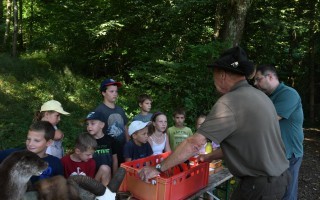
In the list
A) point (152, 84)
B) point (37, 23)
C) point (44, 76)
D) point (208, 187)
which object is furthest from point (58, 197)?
point (37, 23)

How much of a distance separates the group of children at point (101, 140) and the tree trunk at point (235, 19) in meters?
4.29

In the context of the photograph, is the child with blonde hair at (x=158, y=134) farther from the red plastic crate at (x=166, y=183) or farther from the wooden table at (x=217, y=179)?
the red plastic crate at (x=166, y=183)

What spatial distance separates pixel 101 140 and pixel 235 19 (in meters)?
6.36

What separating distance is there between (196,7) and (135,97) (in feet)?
11.2

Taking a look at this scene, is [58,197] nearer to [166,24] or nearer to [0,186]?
[0,186]

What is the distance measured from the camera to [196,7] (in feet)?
33.4

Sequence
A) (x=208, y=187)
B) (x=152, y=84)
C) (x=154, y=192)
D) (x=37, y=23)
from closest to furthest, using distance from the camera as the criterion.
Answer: (x=154, y=192) < (x=208, y=187) < (x=152, y=84) < (x=37, y=23)

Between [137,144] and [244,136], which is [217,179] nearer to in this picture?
[137,144]

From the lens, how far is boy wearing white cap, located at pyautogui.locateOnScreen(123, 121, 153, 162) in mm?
4051

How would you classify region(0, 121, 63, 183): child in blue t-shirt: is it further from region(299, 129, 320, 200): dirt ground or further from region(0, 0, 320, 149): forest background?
region(299, 129, 320, 200): dirt ground

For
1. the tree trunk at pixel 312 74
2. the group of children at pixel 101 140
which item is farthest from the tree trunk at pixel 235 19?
the tree trunk at pixel 312 74

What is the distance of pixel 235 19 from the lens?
29.5 ft

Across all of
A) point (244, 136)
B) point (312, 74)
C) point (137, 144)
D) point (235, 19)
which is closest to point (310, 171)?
point (235, 19)

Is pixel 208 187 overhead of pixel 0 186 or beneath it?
beneath
